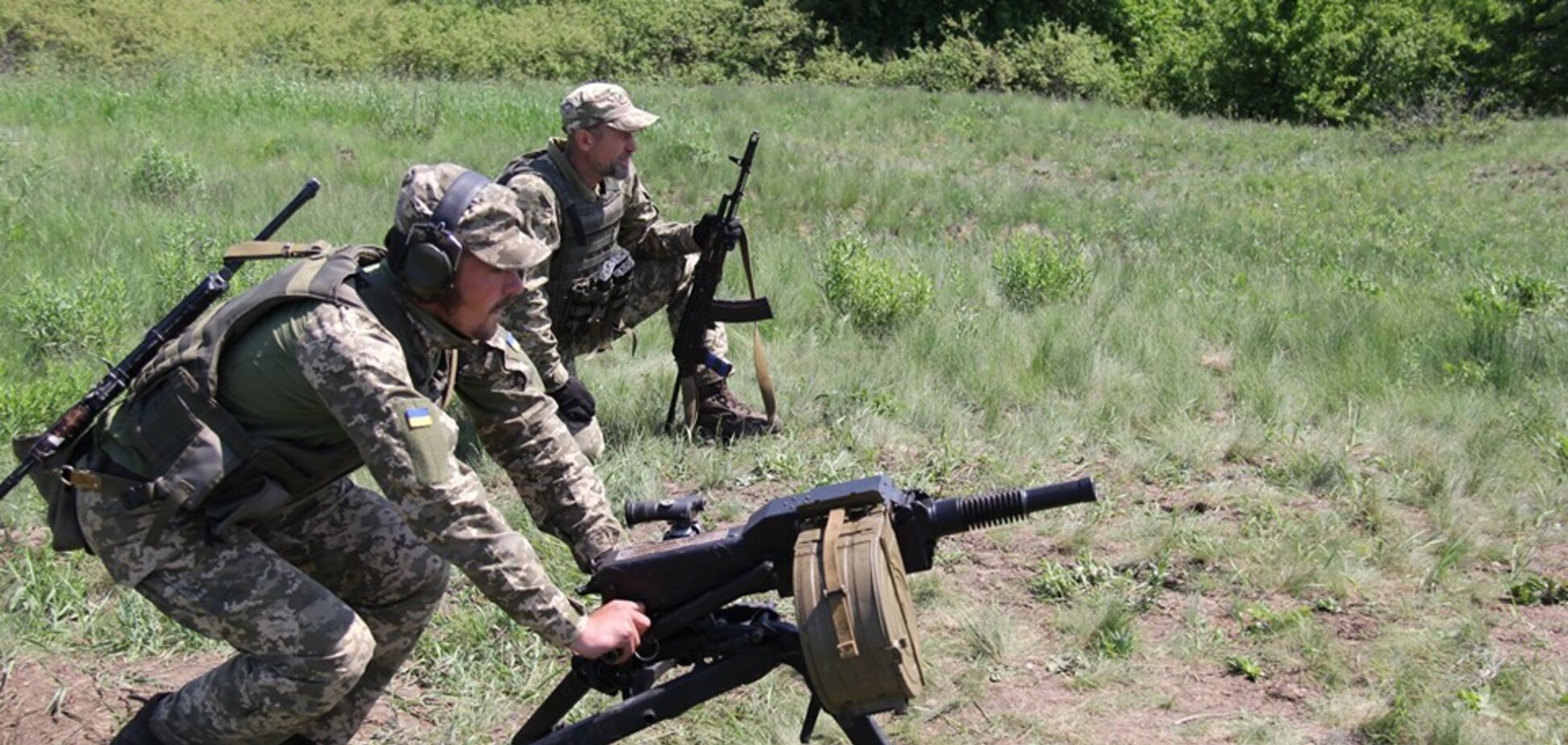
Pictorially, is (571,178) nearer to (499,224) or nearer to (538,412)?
(538,412)

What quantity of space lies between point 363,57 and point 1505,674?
28.6m

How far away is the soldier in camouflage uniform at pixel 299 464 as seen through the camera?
3.23 metres

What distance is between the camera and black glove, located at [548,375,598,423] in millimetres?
5855

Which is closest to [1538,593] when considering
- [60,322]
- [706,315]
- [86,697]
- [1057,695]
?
[1057,695]

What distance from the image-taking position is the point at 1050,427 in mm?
6812

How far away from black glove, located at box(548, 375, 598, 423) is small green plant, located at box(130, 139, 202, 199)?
23.6 feet

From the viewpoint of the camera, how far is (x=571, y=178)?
6383mm

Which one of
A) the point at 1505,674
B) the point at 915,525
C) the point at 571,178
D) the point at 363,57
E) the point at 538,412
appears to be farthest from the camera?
the point at 363,57

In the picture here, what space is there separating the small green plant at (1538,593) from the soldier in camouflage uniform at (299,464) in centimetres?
345

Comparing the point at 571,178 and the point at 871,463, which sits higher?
the point at 571,178

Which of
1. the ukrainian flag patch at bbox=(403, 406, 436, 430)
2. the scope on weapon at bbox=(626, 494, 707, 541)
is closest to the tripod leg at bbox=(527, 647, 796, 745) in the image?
the scope on weapon at bbox=(626, 494, 707, 541)

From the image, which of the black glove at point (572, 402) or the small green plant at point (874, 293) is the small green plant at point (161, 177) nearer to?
the small green plant at point (874, 293)

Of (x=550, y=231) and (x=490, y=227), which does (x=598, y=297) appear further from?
(x=490, y=227)

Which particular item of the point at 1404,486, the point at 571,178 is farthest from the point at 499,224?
the point at 1404,486
